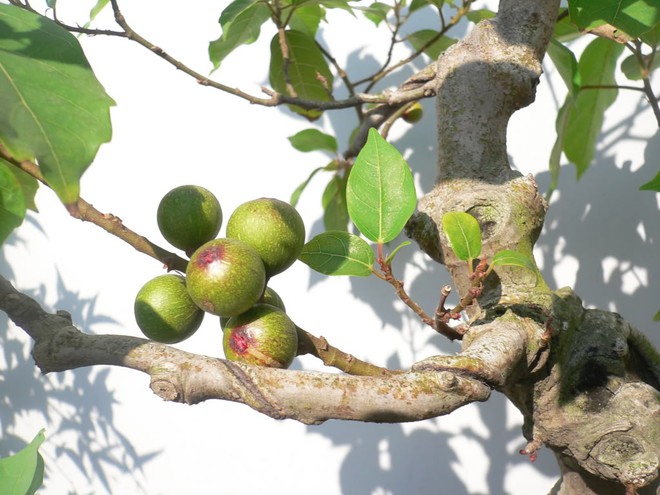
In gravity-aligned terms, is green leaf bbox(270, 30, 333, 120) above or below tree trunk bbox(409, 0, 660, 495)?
above

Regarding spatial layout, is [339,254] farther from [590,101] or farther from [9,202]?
[590,101]

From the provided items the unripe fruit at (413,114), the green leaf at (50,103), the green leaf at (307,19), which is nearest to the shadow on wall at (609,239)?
the unripe fruit at (413,114)

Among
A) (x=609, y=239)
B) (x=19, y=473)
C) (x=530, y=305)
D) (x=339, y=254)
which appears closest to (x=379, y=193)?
(x=339, y=254)

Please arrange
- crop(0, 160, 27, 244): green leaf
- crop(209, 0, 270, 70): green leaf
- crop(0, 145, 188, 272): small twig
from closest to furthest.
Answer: crop(0, 145, 188, 272): small twig → crop(0, 160, 27, 244): green leaf → crop(209, 0, 270, 70): green leaf

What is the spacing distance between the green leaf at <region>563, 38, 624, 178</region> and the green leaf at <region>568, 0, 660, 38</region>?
43 cm

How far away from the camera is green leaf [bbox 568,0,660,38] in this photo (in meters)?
0.51

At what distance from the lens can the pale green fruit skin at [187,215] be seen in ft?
1.68

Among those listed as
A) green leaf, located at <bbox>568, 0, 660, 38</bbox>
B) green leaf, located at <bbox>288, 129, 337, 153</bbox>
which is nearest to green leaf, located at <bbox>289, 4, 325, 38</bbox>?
green leaf, located at <bbox>288, 129, 337, 153</bbox>

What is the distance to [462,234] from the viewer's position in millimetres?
496

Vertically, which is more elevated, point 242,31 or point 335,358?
point 242,31

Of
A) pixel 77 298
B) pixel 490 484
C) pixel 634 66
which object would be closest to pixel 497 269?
pixel 634 66

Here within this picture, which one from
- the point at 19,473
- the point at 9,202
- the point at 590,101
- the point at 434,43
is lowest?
the point at 19,473

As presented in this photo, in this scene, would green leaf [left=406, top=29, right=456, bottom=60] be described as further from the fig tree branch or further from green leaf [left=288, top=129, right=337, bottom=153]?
the fig tree branch

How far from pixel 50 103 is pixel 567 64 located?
59 centimetres
